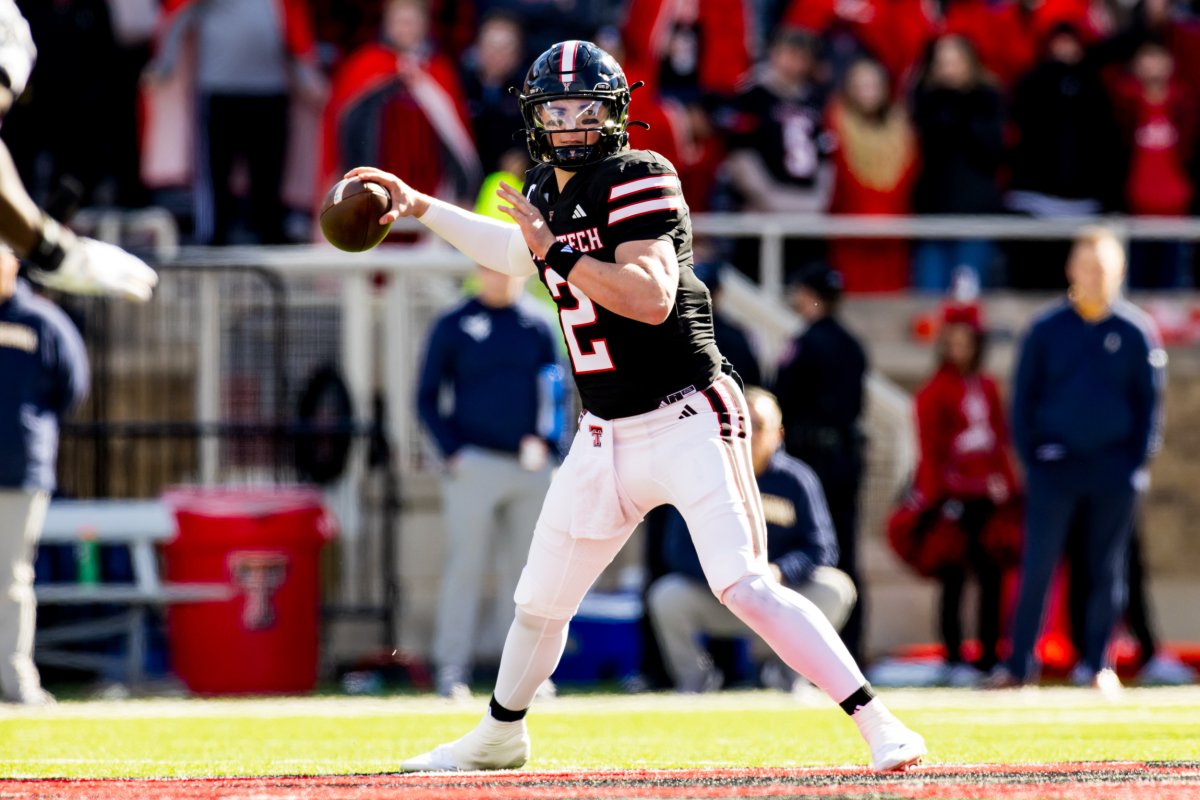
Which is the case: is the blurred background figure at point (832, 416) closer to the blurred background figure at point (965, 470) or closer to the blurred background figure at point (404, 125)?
the blurred background figure at point (965, 470)

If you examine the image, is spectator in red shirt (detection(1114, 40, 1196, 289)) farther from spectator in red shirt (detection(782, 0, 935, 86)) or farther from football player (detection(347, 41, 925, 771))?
football player (detection(347, 41, 925, 771))

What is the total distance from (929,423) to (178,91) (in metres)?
4.57

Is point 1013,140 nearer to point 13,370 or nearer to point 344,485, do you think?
point 344,485

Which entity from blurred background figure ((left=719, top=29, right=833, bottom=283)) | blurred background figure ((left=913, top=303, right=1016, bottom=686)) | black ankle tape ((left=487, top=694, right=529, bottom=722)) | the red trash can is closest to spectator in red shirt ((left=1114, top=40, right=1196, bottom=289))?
blurred background figure ((left=719, top=29, right=833, bottom=283))

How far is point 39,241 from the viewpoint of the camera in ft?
18.0

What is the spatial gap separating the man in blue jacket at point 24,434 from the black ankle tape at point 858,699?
4.27 meters

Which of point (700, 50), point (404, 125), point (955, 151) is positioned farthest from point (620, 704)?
point (700, 50)

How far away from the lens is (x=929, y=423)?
9.87 metres

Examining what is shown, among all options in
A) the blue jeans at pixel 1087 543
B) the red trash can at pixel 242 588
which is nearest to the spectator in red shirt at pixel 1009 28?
the blue jeans at pixel 1087 543

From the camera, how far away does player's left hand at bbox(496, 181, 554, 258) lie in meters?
5.10

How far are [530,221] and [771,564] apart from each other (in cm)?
354

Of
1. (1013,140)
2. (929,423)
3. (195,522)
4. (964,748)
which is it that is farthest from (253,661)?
(1013,140)

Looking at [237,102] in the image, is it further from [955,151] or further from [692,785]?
[692,785]

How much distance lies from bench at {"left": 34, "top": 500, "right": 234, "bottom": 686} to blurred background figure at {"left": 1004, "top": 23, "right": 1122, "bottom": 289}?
17.6 feet
